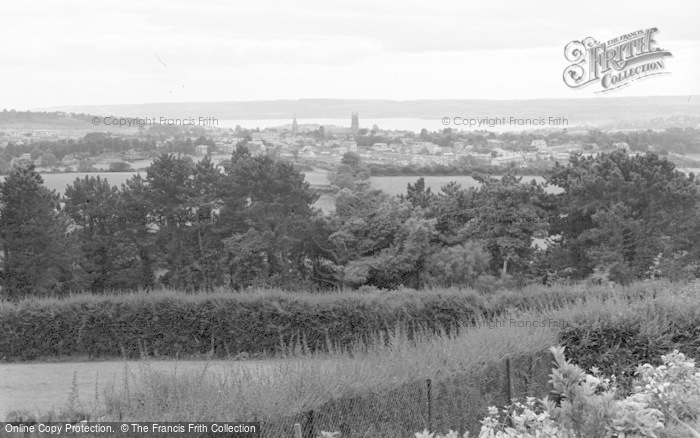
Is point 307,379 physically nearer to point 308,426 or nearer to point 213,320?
point 308,426

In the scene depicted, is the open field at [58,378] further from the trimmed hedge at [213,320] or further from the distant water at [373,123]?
the distant water at [373,123]

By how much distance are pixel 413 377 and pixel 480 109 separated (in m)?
44.5

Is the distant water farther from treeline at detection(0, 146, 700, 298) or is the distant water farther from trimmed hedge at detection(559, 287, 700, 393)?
trimmed hedge at detection(559, 287, 700, 393)

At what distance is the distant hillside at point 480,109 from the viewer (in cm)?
4975

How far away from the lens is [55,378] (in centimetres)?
1947

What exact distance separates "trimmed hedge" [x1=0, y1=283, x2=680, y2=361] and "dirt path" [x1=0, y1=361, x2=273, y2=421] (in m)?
0.59

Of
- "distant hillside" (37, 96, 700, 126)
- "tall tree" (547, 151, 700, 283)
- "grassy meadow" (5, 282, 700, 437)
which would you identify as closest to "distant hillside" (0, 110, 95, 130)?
"distant hillside" (37, 96, 700, 126)

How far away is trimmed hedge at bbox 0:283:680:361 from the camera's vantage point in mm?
19750

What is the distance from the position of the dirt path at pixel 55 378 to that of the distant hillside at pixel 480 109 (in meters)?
26.2

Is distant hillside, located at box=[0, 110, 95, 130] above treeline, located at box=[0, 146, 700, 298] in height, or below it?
above

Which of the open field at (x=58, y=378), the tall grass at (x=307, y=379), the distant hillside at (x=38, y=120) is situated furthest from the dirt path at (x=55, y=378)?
the distant hillside at (x=38, y=120)

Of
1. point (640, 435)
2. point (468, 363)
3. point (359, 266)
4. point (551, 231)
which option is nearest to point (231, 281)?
point (359, 266)

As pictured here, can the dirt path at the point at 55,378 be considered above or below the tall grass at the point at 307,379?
below

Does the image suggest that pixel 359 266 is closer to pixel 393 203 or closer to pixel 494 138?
pixel 393 203
